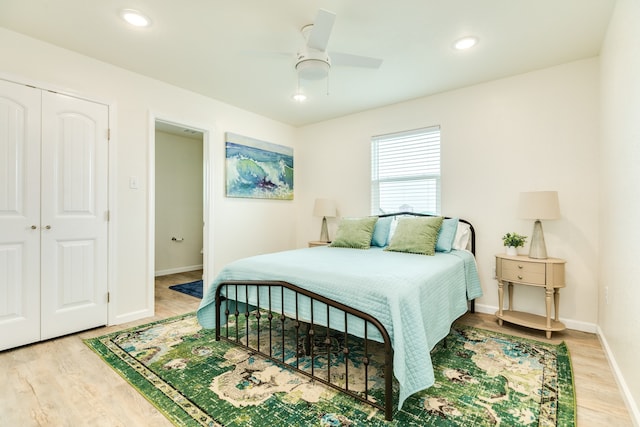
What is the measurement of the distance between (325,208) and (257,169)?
112cm

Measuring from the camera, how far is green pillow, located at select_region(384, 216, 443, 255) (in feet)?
9.72

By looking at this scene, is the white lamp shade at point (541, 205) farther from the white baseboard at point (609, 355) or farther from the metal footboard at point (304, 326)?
the metal footboard at point (304, 326)

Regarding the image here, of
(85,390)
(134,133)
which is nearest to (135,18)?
(134,133)

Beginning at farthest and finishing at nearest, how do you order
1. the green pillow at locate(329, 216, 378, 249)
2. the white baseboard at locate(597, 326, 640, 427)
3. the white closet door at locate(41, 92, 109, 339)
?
the green pillow at locate(329, 216, 378, 249) → the white closet door at locate(41, 92, 109, 339) → the white baseboard at locate(597, 326, 640, 427)

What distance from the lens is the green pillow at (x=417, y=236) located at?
117 inches

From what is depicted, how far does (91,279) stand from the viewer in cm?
287

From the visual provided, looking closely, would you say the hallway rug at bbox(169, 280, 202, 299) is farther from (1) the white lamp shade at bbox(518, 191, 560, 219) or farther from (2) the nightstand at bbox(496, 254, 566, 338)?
(1) the white lamp shade at bbox(518, 191, 560, 219)

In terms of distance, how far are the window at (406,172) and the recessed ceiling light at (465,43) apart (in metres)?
1.14

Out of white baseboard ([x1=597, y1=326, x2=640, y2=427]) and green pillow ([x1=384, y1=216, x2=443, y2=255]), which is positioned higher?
green pillow ([x1=384, y1=216, x2=443, y2=255])

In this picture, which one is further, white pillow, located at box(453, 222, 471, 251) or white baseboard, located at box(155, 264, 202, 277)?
white baseboard, located at box(155, 264, 202, 277)

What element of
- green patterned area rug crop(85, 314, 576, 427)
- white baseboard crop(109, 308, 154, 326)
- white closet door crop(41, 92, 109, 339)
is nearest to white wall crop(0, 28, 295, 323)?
white baseboard crop(109, 308, 154, 326)

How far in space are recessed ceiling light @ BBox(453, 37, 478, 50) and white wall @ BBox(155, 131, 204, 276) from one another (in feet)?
16.0

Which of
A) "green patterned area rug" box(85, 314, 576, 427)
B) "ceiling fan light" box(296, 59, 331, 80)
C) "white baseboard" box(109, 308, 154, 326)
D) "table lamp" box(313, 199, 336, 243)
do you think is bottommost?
"green patterned area rug" box(85, 314, 576, 427)

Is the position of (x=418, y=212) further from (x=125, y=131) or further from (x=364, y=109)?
(x=125, y=131)
